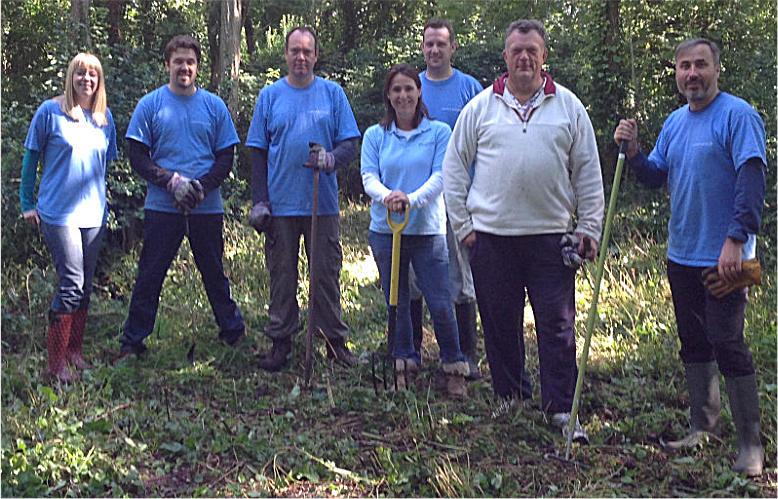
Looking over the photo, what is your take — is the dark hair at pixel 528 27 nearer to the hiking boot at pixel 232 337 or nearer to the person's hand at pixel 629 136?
the person's hand at pixel 629 136

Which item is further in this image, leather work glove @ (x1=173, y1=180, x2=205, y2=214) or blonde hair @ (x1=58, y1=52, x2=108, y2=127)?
leather work glove @ (x1=173, y1=180, x2=205, y2=214)

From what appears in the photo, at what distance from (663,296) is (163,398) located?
3.92 meters

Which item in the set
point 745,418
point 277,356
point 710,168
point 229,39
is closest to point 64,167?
point 277,356

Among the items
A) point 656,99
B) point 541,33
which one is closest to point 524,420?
point 541,33

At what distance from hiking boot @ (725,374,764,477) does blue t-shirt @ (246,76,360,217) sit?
104 inches

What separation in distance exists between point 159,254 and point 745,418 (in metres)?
3.52

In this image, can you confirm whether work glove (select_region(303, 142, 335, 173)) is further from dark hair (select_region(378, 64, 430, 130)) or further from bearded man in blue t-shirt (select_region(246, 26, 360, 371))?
dark hair (select_region(378, 64, 430, 130))

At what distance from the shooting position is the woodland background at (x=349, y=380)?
382 cm

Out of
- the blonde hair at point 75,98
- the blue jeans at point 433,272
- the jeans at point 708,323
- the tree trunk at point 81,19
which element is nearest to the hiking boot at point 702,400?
the jeans at point 708,323

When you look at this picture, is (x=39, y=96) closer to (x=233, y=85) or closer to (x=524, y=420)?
(x=233, y=85)

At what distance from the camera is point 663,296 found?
265 inches

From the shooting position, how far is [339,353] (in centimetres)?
562

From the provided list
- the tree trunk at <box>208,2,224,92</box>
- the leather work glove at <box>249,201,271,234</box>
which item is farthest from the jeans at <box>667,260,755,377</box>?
the tree trunk at <box>208,2,224,92</box>

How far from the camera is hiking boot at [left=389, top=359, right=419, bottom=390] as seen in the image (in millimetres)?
5023
